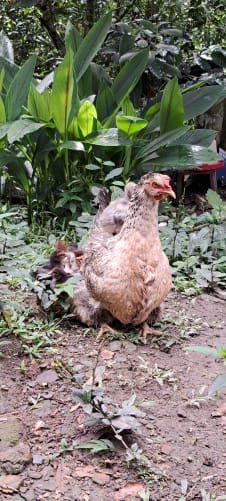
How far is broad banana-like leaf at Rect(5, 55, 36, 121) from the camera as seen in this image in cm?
457

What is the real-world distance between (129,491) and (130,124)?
297cm

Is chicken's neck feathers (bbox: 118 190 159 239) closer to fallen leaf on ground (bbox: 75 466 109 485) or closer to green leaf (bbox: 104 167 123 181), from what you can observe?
fallen leaf on ground (bbox: 75 466 109 485)

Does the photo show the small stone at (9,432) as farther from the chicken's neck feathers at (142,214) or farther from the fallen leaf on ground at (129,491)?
the chicken's neck feathers at (142,214)

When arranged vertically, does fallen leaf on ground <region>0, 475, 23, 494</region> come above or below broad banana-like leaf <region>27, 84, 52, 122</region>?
below

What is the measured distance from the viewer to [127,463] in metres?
2.12

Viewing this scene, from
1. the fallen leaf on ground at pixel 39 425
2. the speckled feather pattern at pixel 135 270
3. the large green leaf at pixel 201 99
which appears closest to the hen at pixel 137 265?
the speckled feather pattern at pixel 135 270

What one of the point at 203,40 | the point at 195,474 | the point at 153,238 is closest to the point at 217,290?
the point at 153,238

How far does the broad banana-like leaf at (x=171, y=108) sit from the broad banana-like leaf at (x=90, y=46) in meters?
0.82

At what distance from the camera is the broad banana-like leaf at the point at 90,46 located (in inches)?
195

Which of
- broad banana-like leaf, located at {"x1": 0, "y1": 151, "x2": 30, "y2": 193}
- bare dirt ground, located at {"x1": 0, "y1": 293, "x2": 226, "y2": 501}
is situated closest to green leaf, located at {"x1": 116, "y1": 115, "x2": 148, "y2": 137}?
Result: broad banana-like leaf, located at {"x1": 0, "y1": 151, "x2": 30, "y2": 193}

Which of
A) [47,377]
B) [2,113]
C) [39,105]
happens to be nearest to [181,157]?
[39,105]

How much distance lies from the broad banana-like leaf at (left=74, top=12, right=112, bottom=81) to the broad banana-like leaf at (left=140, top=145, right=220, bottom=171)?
0.92 meters

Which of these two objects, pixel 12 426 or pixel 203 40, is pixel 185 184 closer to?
pixel 203 40

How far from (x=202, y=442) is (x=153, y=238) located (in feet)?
3.35
